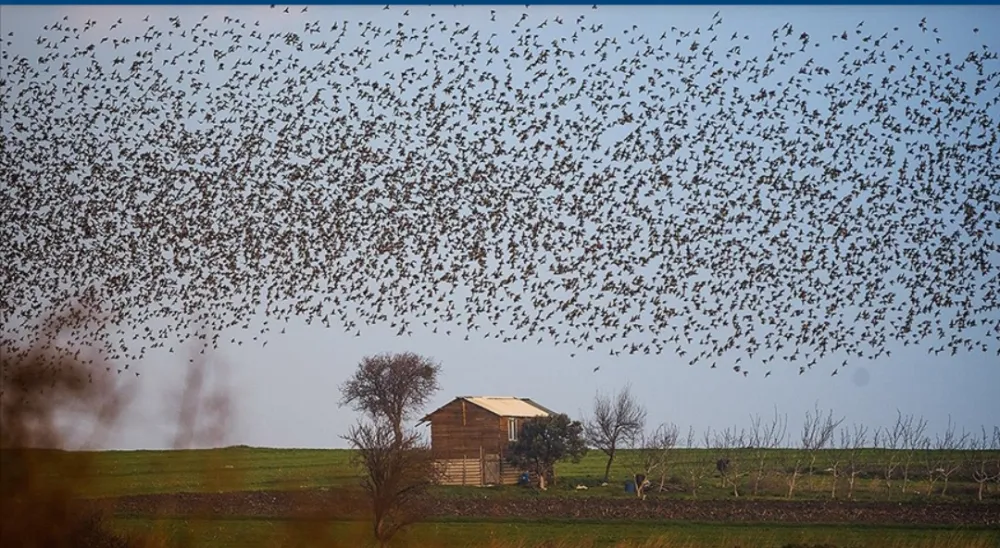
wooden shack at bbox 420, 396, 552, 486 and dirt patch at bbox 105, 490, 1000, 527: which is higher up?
wooden shack at bbox 420, 396, 552, 486

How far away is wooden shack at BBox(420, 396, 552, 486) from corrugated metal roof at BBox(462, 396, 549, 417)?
92 mm

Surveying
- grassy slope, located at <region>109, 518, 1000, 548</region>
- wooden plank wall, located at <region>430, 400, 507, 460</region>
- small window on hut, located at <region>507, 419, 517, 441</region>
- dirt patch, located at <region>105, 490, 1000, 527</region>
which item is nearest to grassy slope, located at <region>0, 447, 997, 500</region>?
dirt patch, located at <region>105, 490, 1000, 527</region>

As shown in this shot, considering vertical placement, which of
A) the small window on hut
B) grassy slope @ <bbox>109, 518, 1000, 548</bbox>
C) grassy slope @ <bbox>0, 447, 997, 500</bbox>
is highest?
the small window on hut

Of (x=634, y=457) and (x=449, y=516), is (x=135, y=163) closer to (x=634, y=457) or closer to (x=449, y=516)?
(x=449, y=516)

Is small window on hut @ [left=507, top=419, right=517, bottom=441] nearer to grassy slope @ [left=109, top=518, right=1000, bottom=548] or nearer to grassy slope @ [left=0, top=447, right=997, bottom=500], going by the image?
grassy slope @ [left=0, top=447, right=997, bottom=500]

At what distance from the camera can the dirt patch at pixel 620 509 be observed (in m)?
38.2

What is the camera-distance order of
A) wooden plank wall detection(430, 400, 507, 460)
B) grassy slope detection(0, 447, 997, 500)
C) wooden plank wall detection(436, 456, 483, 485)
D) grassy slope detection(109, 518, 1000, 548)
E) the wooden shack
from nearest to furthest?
1. grassy slope detection(109, 518, 1000, 548)
2. grassy slope detection(0, 447, 997, 500)
3. wooden plank wall detection(436, 456, 483, 485)
4. the wooden shack
5. wooden plank wall detection(430, 400, 507, 460)

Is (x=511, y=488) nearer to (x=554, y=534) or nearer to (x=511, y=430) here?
(x=511, y=430)

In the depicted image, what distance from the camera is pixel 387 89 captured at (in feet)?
76.1

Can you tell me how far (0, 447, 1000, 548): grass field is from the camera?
2575 cm

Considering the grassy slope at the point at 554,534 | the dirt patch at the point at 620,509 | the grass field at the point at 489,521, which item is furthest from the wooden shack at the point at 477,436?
the grassy slope at the point at 554,534

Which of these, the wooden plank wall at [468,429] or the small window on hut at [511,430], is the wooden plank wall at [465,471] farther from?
the small window on hut at [511,430]

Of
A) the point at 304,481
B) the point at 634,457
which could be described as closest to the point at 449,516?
the point at 304,481

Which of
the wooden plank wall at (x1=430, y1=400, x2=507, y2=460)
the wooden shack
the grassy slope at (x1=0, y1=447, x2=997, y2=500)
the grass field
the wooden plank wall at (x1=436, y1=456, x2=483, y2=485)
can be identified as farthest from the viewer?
the wooden plank wall at (x1=430, y1=400, x2=507, y2=460)
